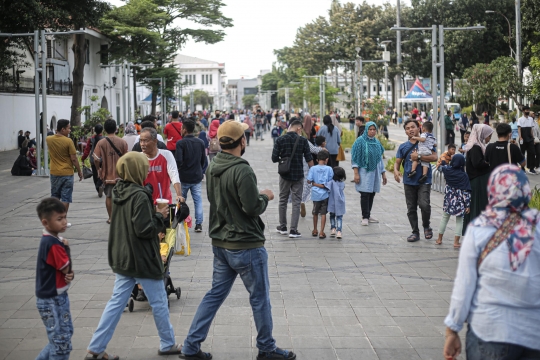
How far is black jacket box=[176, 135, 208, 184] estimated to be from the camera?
11219 mm

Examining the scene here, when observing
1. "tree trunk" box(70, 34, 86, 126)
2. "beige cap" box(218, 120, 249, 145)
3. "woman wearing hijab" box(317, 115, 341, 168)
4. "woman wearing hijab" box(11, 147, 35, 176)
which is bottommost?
"woman wearing hijab" box(11, 147, 35, 176)

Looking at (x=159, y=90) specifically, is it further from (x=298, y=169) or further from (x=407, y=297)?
(x=407, y=297)

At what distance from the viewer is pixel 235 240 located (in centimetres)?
532

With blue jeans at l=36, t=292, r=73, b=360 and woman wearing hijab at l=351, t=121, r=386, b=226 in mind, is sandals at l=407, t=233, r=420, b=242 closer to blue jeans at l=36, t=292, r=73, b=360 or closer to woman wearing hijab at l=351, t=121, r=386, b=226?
woman wearing hijab at l=351, t=121, r=386, b=226

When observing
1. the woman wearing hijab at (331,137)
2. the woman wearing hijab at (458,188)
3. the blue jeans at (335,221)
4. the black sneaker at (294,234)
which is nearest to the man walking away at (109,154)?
the black sneaker at (294,234)

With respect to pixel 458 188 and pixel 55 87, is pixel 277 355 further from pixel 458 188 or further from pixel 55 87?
pixel 55 87

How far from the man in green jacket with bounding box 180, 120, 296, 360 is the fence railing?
3344 centimetres

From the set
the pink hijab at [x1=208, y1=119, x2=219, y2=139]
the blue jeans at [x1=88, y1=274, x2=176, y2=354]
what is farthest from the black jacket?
the pink hijab at [x1=208, y1=119, x2=219, y2=139]

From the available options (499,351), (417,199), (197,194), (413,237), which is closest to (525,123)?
(417,199)

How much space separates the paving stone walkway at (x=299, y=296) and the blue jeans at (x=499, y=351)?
83.9 inches

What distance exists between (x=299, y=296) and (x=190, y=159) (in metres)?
4.26

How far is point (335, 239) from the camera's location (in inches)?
436

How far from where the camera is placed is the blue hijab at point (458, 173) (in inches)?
396

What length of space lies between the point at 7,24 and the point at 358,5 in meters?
50.4
